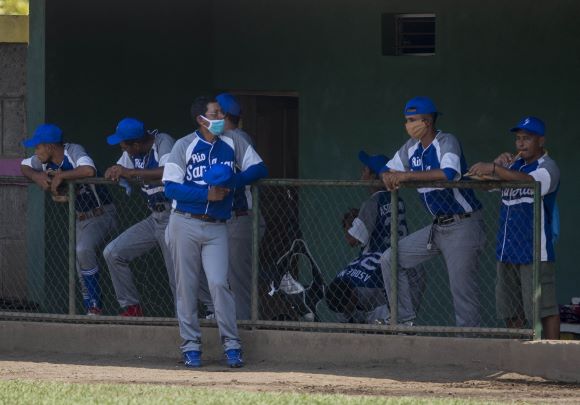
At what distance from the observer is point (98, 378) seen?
10539 millimetres

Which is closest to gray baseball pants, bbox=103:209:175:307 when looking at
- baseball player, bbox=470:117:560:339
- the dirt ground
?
the dirt ground

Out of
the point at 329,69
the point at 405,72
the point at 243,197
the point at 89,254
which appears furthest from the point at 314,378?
the point at 329,69

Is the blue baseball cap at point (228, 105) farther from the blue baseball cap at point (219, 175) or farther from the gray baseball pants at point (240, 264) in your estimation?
the gray baseball pants at point (240, 264)

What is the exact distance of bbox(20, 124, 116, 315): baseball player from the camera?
39.2ft

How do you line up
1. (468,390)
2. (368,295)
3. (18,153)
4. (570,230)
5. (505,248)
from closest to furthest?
(468,390)
(505,248)
(368,295)
(570,230)
(18,153)

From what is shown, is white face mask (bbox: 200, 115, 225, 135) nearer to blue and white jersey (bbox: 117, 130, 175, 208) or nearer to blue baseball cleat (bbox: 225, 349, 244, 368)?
blue and white jersey (bbox: 117, 130, 175, 208)

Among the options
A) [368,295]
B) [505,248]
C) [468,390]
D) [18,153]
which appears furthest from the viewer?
[18,153]

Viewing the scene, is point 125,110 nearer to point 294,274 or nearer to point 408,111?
point 294,274

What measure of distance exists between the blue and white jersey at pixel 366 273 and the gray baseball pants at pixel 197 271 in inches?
43.7

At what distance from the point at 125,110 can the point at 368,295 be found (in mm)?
3343

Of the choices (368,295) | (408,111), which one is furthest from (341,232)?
(408,111)

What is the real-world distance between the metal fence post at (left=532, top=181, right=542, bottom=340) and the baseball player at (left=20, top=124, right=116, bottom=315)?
354 cm

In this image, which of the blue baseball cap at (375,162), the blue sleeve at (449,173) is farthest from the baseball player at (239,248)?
the blue sleeve at (449,173)

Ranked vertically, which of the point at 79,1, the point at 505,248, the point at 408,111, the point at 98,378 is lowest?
the point at 98,378
